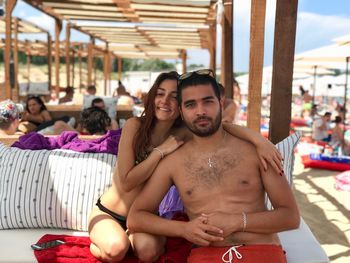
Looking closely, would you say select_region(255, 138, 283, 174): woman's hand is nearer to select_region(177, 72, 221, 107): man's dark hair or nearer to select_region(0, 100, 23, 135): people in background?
select_region(177, 72, 221, 107): man's dark hair

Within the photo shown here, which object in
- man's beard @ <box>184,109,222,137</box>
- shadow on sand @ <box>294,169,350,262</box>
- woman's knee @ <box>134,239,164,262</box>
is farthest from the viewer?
shadow on sand @ <box>294,169,350,262</box>

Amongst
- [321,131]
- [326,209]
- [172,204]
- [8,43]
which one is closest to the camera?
[172,204]

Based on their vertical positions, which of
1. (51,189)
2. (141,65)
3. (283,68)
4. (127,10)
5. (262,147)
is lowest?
(51,189)

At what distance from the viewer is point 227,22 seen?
20.7ft

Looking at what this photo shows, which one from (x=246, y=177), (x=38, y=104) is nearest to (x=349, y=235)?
(x=246, y=177)

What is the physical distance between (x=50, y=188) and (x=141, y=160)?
852mm

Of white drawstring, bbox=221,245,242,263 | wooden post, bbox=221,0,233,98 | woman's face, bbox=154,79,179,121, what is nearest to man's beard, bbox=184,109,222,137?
woman's face, bbox=154,79,179,121

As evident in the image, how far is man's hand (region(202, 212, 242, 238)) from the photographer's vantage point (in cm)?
229

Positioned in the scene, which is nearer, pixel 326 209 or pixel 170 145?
pixel 170 145

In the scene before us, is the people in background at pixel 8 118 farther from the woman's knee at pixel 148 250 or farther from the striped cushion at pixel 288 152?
the striped cushion at pixel 288 152

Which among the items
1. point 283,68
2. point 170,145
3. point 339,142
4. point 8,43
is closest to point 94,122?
point 283,68

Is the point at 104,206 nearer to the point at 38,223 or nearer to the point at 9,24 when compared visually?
the point at 38,223

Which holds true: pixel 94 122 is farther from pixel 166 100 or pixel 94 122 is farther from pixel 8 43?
pixel 8 43

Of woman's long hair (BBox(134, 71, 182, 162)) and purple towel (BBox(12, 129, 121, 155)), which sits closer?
woman's long hair (BBox(134, 71, 182, 162))
